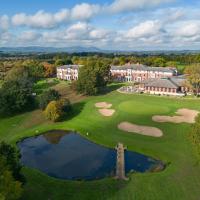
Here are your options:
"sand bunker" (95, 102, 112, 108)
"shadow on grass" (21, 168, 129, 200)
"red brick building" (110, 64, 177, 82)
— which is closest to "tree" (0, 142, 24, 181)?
"shadow on grass" (21, 168, 129, 200)

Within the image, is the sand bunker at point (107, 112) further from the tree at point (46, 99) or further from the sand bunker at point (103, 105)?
the tree at point (46, 99)

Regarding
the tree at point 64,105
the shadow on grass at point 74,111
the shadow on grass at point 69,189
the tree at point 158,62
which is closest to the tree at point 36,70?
the shadow on grass at point 74,111

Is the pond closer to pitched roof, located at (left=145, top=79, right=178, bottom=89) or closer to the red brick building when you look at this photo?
pitched roof, located at (left=145, top=79, right=178, bottom=89)

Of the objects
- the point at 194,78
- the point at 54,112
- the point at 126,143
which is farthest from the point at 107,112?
the point at 194,78

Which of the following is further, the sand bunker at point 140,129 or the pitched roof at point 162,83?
the pitched roof at point 162,83

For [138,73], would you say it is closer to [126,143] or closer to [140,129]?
[140,129]

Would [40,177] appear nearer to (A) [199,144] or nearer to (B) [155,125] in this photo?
(A) [199,144]
